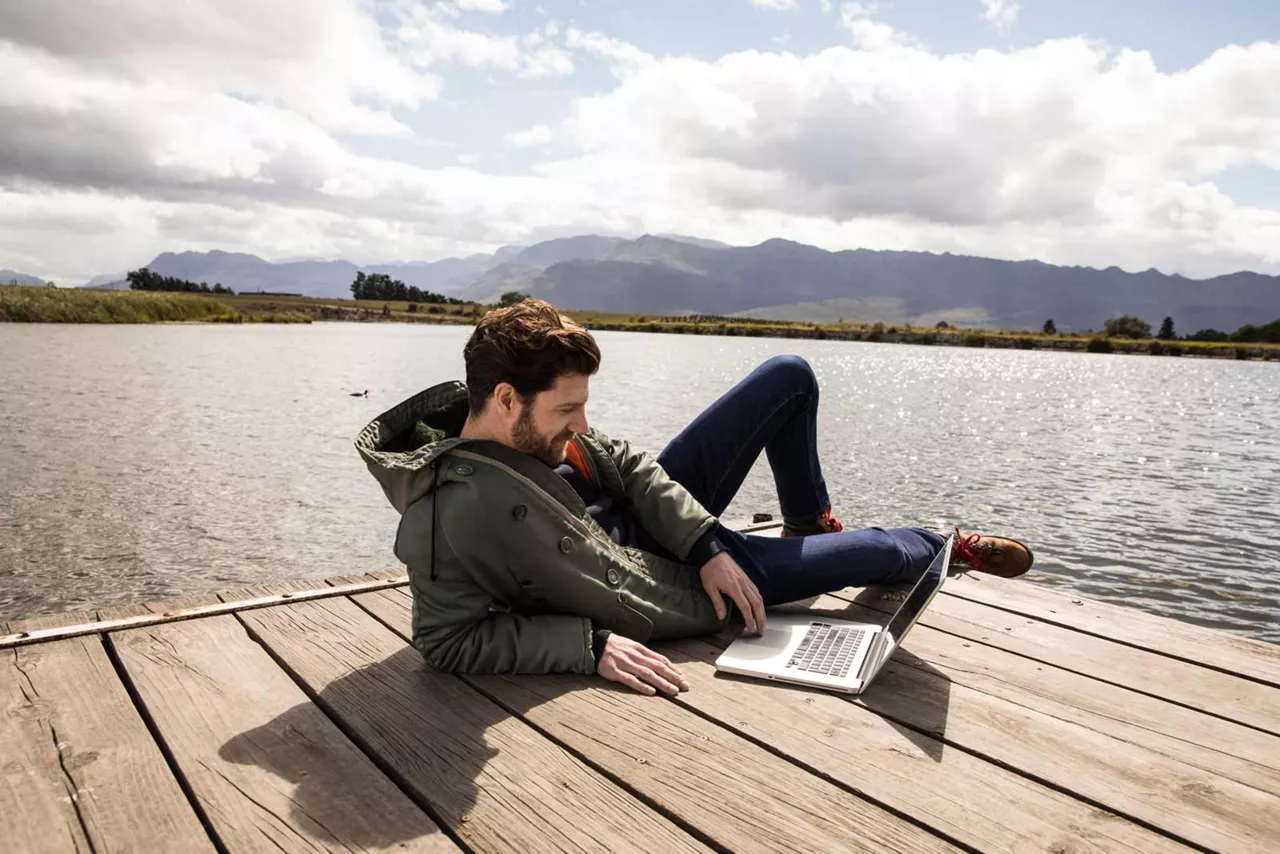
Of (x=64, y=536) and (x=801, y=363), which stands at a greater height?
(x=801, y=363)

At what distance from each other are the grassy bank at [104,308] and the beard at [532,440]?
222ft

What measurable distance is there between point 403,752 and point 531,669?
0.68 metres

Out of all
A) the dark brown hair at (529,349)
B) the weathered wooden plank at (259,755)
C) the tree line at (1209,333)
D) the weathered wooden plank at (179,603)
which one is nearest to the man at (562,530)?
the dark brown hair at (529,349)

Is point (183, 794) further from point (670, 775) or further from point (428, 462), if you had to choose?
point (670, 775)

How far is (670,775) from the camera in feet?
8.64

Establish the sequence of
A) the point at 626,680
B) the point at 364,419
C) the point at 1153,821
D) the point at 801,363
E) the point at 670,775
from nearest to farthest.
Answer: the point at 1153,821 → the point at 670,775 → the point at 626,680 → the point at 801,363 → the point at 364,419

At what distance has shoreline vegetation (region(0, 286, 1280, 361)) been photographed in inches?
2340

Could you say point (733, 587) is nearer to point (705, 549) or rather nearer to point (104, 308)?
point (705, 549)

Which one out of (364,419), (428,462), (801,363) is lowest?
(364,419)

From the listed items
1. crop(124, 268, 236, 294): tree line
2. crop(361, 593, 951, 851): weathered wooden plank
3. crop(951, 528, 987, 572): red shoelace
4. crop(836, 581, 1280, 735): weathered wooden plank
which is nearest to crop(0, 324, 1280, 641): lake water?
crop(951, 528, 987, 572): red shoelace

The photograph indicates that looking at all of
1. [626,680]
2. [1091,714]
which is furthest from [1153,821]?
[626,680]

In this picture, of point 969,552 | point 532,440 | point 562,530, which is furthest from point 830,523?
point 532,440


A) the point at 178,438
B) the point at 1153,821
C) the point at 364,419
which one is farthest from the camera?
the point at 364,419

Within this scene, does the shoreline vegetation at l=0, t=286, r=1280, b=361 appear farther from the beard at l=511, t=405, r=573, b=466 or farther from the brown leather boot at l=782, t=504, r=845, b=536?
the beard at l=511, t=405, r=573, b=466
